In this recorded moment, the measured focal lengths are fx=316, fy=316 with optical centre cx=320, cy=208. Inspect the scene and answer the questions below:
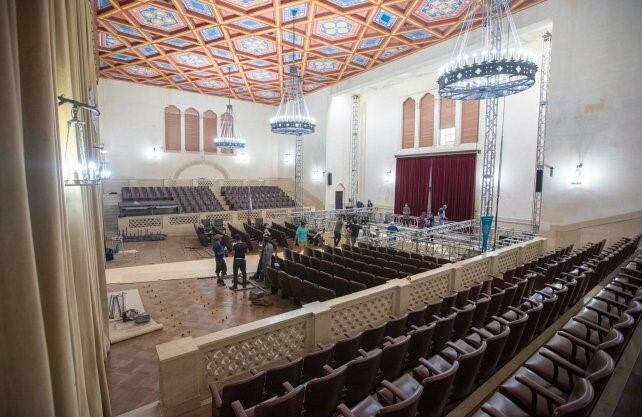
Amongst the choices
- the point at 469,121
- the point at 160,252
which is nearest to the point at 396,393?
the point at 160,252

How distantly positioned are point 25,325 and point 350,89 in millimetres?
18470

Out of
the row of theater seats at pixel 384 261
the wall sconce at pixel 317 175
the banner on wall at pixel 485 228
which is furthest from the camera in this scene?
the wall sconce at pixel 317 175

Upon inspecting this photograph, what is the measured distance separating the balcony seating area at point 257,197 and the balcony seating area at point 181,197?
901 millimetres

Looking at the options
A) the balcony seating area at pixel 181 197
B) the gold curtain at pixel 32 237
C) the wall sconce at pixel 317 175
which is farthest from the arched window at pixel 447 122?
the gold curtain at pixel 32 237

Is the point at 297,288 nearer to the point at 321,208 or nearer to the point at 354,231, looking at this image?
the point at 354,231

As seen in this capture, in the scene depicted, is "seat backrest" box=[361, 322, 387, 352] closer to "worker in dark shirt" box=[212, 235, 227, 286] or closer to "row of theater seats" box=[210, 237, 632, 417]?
"row of theater seats" box=[210, 237, 632, 417]

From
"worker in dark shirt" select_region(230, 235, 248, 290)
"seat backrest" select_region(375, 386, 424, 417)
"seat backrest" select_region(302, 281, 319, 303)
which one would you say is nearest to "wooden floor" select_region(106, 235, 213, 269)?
"worker in dark shirt" select_region(230, 235, 248, 290)

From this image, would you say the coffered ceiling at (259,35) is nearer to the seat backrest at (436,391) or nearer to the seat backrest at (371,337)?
the seat backrest at (371,337)

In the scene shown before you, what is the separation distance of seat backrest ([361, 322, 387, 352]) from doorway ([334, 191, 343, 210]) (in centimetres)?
1631

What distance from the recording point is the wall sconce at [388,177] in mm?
18541

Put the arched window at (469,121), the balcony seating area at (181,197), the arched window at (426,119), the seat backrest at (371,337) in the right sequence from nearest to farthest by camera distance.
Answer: the seat backrest at (371,337), the arched window at (469,121), the balcony seating area at (181,197), the arched window at (426,119)

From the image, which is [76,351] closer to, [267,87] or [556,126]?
[556,126]

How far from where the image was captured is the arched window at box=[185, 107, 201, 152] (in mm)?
19484

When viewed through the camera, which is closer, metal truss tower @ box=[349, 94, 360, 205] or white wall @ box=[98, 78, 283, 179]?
white wall @ box=[98, 78, 283, 179]
